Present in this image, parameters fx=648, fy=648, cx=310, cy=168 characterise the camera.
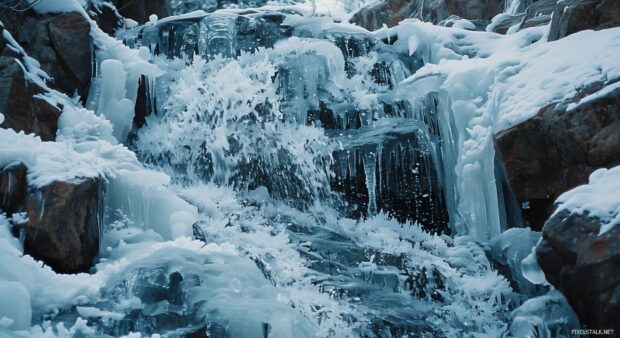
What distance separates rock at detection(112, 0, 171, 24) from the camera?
10633mm

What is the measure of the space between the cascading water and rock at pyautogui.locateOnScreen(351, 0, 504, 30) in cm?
295

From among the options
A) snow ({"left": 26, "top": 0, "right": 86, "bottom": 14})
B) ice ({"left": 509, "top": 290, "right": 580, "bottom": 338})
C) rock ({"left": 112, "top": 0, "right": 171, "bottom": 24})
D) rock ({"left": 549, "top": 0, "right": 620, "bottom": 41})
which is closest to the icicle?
rock ({"left": 549, "top": 0, "right": 620, "bottom": 41})

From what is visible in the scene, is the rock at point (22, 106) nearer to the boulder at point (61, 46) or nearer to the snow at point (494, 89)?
the boulder at point (61, 46)

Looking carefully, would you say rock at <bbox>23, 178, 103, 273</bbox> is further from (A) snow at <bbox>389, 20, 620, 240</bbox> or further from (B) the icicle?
(A) snow at <bbox>389, 20, 620, 240</bbox>

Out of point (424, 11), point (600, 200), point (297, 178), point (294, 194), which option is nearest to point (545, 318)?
point (600, 200)

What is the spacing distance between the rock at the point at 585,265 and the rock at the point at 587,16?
3400 mm

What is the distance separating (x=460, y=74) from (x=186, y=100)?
3367mm

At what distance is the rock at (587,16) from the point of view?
6.70m

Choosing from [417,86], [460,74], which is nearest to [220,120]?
[417,86]

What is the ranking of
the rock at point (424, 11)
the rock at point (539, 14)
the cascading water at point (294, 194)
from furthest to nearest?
1. the rock at point (424, 11)
2. the rock at point (539, 14)
3. the cascading water at point (294, 194)

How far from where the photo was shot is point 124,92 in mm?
7613

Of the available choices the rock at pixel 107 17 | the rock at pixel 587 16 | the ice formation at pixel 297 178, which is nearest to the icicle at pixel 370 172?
the ice formation at pixel 297 178

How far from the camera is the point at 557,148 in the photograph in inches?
217

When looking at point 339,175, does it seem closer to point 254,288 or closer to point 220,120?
point 220,120
